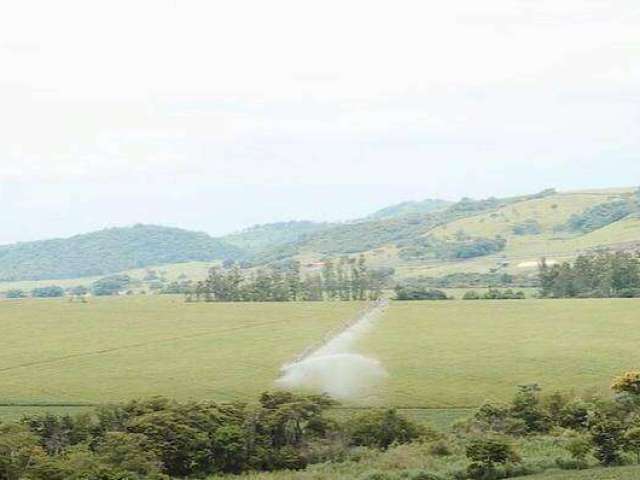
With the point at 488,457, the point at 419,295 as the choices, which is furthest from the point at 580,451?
the point at 419,295

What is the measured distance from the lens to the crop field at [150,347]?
75562 millimetres

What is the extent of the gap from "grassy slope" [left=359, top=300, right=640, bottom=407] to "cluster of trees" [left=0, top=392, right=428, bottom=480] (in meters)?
12.5

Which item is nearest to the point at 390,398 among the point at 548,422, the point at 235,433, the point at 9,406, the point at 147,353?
the point at 548,422

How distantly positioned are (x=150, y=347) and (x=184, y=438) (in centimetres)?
5275

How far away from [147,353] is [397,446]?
159 ft

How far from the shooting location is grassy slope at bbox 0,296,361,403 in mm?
76000

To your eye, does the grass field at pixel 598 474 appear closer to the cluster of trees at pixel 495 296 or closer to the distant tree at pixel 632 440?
the distant tree at pixel 632 440

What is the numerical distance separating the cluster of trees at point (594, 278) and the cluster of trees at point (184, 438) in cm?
10744

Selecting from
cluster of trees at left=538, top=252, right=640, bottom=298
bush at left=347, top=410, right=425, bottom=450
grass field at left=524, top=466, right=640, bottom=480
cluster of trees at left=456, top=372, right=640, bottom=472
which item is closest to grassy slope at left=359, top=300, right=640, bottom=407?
cluster of trees at left=456, top=372, right=640, bottom=472

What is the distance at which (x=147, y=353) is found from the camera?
3812 inches

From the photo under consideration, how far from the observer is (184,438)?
49.9m

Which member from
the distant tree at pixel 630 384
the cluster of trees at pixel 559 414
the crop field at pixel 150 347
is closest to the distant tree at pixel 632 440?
the cluster of trees at pixel 559 414

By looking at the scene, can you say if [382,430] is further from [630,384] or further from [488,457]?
[630,384]

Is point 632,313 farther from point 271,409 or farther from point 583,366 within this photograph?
point 271,409
